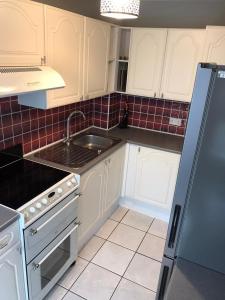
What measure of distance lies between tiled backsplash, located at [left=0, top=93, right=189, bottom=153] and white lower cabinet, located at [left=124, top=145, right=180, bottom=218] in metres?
0.52

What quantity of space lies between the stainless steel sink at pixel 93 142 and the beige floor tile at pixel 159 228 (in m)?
1.01

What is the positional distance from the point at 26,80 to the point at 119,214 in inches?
77.5

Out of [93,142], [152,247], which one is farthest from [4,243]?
[93,142]

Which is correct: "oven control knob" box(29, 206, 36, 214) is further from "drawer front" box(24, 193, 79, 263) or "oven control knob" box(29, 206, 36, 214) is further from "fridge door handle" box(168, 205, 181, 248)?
"fridge door handle" box(168, 205, 181, 248)

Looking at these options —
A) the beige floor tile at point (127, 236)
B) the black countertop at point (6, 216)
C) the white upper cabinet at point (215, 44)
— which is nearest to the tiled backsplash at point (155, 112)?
the white upper cabinet at point (215, 44)

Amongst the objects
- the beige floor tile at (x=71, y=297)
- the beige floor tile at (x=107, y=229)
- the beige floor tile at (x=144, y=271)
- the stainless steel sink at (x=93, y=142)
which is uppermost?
the stainless steel sink at (x=93, y=142)

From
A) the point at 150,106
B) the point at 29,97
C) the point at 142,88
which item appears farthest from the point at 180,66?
the point at 29,97

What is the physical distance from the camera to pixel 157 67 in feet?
8.56

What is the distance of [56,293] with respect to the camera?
76.7 inches

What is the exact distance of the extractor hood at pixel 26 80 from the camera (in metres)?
1.31

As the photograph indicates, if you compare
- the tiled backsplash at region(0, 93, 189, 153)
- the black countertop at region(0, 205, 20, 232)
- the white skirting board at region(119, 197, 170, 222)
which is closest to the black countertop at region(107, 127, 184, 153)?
the tiled backsplash at region(0, 93, 189, 153)

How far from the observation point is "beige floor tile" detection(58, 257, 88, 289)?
203 cm

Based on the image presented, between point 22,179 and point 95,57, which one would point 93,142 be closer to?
point 95,57

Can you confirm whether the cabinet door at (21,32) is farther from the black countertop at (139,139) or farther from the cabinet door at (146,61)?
the cabinet door at (146,61)
